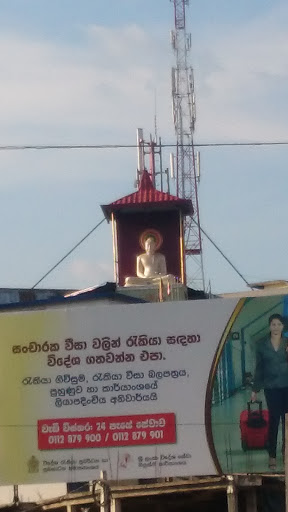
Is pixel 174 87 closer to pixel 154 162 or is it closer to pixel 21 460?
pixel 154 162

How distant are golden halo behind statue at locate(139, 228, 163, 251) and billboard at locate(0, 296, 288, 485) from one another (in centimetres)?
915

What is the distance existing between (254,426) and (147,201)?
33.6ft

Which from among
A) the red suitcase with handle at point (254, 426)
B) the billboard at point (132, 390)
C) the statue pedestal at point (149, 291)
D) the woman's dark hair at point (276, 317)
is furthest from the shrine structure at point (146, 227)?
the red suitcase with handle at point (254, 426)

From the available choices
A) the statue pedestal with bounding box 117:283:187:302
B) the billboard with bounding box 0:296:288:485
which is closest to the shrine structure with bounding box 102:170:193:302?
the statue pedestal with bounding box 117:283:187:302

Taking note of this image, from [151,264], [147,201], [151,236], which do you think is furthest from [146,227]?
[151,264]

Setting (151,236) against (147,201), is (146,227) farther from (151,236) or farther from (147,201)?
(147,201)

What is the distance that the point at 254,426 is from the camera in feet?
60.5

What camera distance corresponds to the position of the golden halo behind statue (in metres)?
28.0

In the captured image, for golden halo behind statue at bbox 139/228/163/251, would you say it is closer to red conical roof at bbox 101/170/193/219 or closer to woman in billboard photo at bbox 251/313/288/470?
red conical roof at bbox 101/170/193/219

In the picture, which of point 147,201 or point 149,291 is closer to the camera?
point 149,291

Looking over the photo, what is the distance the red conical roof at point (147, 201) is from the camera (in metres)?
27.8

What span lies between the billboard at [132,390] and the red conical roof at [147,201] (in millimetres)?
9188

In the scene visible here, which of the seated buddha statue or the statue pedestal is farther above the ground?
the seated buddha statue

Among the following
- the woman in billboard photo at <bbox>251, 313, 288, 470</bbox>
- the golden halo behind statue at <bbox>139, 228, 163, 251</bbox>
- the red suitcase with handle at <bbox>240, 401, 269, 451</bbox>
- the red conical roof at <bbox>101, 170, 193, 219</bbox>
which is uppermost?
the red conical roof at <bbox>101, 170, 193, 219</bbox>
